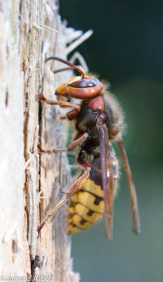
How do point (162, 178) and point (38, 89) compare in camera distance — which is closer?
point (38, 89)

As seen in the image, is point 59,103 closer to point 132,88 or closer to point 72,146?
point 72,146

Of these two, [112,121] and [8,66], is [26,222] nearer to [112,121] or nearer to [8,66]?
[8,66]

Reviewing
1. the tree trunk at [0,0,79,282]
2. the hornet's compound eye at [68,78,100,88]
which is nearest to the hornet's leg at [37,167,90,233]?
the tree trunk at [0,0,79,282]

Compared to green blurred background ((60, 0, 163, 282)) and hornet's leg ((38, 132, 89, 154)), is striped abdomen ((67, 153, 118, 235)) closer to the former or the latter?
hornet's leg ((38, 132, 89, 154))

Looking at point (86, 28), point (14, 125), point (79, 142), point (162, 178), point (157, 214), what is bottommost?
point (157, 214)

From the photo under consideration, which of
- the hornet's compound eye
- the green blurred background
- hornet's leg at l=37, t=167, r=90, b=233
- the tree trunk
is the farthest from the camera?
the green blurred background

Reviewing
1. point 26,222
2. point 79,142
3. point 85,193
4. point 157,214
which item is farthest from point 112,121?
point 157,214

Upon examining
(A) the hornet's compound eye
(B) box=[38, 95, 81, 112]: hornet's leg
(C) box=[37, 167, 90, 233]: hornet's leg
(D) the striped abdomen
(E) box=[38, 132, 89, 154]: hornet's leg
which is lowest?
(D) the striped abdomen
